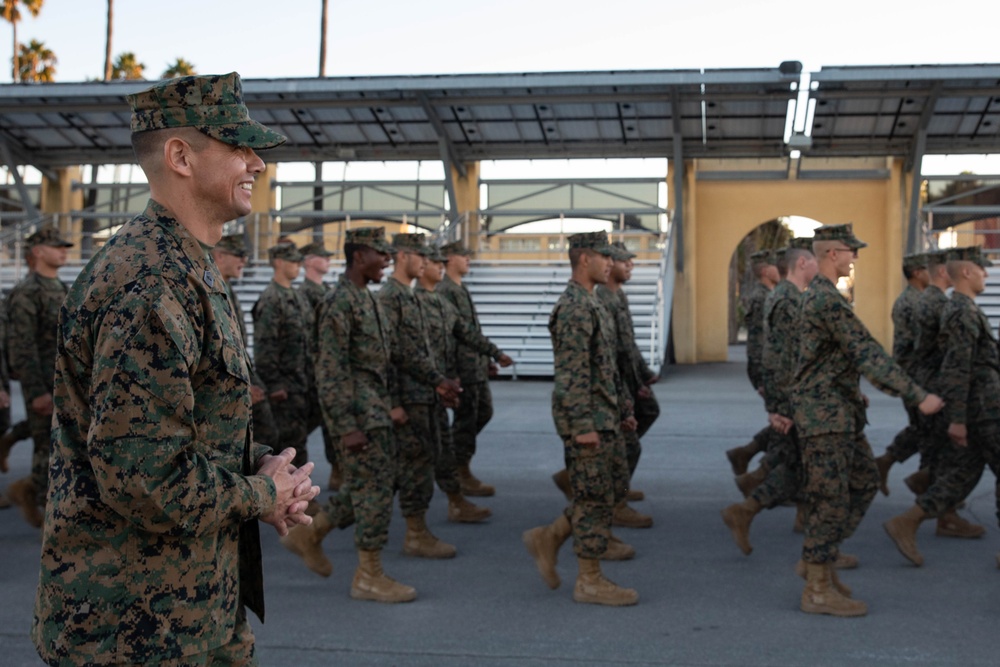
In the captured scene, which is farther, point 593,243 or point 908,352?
point 908,352

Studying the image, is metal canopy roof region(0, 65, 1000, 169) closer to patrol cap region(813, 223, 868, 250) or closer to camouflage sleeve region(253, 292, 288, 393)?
camouflage sleeve region(253, 292, 288, 393)

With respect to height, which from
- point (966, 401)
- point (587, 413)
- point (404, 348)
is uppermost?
point (404, 348)

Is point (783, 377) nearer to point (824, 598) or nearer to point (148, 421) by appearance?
point (824, 598)

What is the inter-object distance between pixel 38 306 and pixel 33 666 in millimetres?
3511

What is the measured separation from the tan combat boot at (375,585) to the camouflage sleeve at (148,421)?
146 inches

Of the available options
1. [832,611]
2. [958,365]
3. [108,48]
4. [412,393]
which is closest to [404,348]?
[412,393]

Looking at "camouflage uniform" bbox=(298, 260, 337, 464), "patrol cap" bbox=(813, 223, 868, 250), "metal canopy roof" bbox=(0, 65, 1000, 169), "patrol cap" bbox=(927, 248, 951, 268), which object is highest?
"metal canopy roof" bbox=(0, 65, 1000, 169)

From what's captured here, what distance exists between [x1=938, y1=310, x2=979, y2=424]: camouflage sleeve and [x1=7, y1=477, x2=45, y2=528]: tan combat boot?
595 cm

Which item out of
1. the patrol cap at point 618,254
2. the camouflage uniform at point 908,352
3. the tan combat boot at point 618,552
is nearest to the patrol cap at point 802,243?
the camouflage uniform at point 908,352

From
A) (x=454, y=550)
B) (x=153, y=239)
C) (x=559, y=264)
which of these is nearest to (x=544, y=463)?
(x=454, y=550)

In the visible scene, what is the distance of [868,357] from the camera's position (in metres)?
5.55

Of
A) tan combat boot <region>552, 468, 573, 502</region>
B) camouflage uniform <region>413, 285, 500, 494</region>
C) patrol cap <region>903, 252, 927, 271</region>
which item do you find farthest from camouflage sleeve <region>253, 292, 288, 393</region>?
patrol cap <region>903, 252, 927, 271</region>

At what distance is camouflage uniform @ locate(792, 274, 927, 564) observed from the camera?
5551mm

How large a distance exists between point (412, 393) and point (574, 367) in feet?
5.46
